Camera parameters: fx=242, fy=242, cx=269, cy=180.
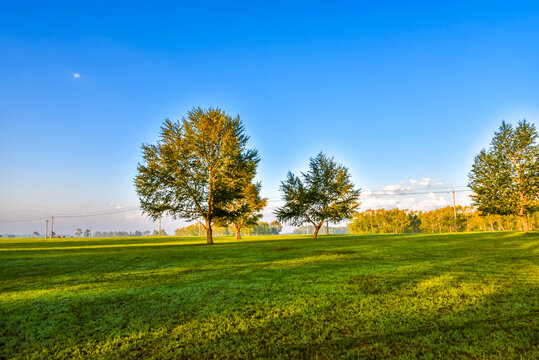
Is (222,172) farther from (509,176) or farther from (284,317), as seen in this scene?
(509,176)

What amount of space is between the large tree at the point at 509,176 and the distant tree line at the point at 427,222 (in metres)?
61.0

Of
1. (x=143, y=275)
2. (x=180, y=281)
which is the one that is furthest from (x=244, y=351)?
(x=143, y=275)

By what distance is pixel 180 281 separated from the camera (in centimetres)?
646

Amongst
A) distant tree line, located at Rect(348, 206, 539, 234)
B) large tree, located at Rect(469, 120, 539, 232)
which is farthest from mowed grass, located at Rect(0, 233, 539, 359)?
distant tree line, located at Rect(348, 206, 539, 234)

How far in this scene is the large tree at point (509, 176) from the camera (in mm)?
25281

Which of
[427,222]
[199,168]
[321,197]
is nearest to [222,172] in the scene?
[199,168]

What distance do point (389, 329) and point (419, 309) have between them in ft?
3.38

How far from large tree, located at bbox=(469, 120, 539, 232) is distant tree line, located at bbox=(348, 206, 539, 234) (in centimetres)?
6096

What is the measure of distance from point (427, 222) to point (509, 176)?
87568 mm

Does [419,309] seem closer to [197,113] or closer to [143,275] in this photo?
[143,275]

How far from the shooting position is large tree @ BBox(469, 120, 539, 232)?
25.3m

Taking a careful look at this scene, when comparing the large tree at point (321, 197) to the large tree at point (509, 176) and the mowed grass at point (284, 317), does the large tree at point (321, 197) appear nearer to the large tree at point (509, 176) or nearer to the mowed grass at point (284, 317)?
the large tree at point (509, 176)

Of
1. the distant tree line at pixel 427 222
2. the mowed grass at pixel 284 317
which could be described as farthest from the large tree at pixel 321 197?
the distant tree line at pixel 427 222

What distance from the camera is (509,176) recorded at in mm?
26203
